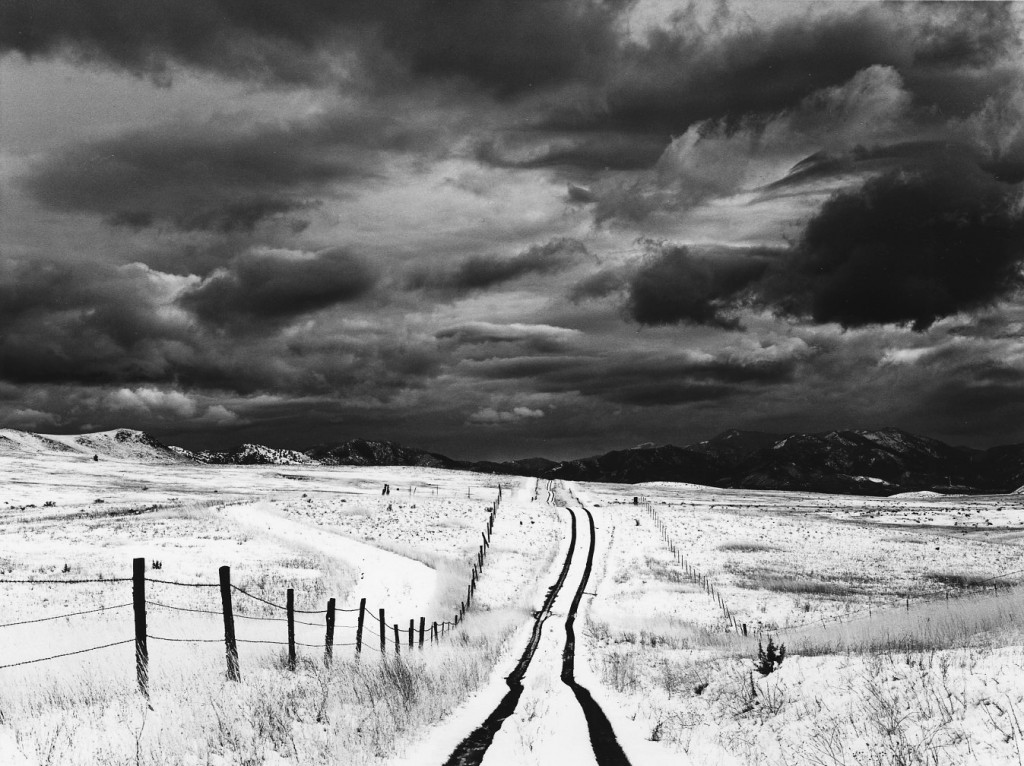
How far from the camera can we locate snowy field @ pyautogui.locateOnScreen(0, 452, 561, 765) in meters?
9.83

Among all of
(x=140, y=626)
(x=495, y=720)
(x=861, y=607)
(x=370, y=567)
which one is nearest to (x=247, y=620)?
(x=140, y=626)

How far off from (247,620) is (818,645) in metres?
15.9

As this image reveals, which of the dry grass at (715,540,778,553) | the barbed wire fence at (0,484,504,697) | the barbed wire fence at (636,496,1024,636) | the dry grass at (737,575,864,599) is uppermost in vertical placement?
the barbed wire fence at (0,484,504,697)

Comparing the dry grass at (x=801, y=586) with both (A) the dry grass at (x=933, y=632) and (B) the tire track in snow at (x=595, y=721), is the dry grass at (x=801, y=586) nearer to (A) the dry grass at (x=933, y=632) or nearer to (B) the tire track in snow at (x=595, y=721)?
(A) the dry grass at (x=933, y=632)

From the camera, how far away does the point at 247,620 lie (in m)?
22.8

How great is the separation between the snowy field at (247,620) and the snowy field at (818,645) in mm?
3845

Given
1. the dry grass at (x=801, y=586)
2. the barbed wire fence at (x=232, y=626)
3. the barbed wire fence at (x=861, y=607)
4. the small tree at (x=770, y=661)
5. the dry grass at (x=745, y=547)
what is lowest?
the dry grass at (x=745, y=547)

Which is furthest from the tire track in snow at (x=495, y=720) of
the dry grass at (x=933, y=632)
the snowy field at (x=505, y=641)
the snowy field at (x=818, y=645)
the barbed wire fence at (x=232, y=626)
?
the dry grass at (x=933, y=632)

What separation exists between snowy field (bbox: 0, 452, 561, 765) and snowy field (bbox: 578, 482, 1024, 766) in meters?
3.84

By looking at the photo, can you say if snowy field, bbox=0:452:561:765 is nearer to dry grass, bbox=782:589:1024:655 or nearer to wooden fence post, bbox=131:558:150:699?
wooden fence post, bbox=131:558:150:699

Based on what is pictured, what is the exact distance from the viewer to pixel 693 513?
282 feet

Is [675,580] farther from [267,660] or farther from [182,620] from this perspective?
[267,660]

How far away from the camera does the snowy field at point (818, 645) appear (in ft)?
28.0

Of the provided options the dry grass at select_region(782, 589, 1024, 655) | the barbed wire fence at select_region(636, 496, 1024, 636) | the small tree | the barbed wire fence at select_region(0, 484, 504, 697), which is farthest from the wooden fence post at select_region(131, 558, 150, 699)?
the barbed wire fence at select_region(636, 496, 1024, 636)
